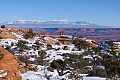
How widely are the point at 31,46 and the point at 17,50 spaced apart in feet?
28.5

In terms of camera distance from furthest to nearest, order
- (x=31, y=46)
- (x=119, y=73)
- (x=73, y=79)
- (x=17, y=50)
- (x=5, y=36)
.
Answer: (x=5, y=36)
(x=31, y=46)
(x=17, y=50)
(x=73, y=79)
(x=119, y=73)

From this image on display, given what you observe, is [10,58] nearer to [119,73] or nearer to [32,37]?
[119,73]

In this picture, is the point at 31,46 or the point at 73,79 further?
the point at 31,46

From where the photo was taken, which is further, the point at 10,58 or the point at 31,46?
the point at 31,46

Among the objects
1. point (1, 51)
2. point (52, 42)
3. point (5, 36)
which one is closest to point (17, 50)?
point (5, 36)

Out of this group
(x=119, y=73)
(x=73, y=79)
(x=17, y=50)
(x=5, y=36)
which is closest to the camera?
(x=119, y=73)

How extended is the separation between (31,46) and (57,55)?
457 inches

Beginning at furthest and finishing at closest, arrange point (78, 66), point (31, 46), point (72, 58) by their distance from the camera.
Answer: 1. point (31, 46)
2. point (72, 58)
3. point (78, 66)

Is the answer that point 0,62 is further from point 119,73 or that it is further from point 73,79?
point 119,73

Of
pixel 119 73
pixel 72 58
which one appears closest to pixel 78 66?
pixel 72 58

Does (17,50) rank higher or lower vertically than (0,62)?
lower

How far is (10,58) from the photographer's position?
31.3 m

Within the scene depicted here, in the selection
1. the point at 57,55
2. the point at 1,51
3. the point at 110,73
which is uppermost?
the point at 1,51

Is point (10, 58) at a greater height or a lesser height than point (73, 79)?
greater
